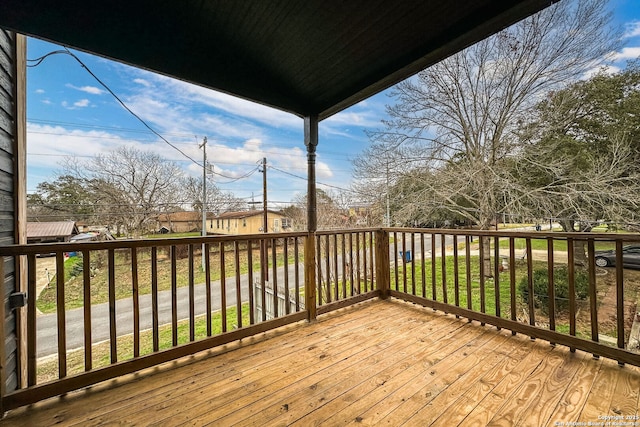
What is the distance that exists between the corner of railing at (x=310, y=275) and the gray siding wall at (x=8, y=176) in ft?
7.08

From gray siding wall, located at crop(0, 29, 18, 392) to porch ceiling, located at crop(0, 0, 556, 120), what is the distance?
50cm

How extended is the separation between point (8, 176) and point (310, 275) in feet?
8.11

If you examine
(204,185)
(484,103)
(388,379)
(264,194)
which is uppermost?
(484,103)

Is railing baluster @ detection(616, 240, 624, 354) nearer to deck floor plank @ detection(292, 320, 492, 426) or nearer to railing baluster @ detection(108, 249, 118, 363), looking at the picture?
deck floor plank @ detection(292, 320, 492, 426)

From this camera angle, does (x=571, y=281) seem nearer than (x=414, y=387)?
No

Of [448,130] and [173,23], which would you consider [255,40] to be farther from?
[448,130]

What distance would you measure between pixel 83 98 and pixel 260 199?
539 centimetres

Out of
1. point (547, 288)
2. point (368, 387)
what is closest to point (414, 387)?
point (368, 387)

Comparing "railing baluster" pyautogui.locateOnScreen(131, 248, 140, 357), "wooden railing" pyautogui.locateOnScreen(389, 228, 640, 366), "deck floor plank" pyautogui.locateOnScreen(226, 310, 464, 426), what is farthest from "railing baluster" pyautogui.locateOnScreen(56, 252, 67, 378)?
"wooden railing" pyautogui.locateOnScreen(389, 228, 640, 366)

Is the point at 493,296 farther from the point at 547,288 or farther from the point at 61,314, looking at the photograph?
the point at 61,314

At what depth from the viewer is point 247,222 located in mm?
8875

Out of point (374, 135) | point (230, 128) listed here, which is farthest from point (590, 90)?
point (230, 128)

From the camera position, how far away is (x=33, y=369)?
1539 mm

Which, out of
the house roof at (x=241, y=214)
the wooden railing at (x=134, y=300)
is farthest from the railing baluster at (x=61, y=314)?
the house roof at (x=241, y=214)
